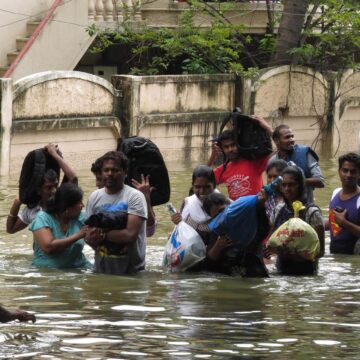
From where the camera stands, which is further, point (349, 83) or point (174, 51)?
point (349, 83)

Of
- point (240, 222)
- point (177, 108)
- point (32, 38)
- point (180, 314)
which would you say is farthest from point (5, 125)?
point (180, 314)

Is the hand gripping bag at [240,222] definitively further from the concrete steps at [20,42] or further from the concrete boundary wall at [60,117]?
the concrete steps at [20,42]

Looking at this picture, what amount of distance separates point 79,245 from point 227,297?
61.7 inches

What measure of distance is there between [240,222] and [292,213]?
738mm

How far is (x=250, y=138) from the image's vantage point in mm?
12641

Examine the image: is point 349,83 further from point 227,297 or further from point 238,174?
point 227,297

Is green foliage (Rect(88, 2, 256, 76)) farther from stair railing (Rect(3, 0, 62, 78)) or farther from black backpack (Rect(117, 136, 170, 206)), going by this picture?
black backpack (Rect(117, 136, 170, 206))

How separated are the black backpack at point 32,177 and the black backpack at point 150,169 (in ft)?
2.55

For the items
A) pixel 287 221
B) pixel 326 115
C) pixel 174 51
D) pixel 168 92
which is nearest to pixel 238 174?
pixel 287 221

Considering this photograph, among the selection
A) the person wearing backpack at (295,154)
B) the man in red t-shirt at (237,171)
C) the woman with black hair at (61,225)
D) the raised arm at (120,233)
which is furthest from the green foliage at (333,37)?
the raised arm at (120,233)

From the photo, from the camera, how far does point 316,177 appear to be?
12.5 m

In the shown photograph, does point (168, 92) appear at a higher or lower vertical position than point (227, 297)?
higher

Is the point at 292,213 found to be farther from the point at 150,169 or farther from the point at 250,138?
the point at 250,138

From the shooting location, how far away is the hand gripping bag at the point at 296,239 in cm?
1051
